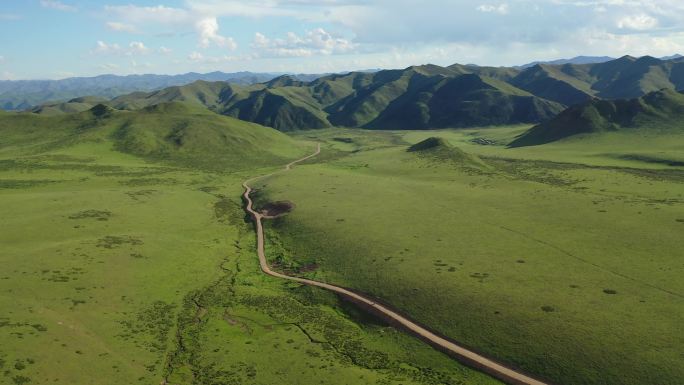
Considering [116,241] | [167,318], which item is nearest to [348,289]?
[167,318]

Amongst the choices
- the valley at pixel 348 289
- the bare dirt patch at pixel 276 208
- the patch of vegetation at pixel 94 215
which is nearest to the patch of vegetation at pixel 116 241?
the valley at pixel 348 289

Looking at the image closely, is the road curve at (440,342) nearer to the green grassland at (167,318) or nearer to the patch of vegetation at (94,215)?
the green grassland at (167,318)

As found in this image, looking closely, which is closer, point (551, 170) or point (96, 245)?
point (96, 245)

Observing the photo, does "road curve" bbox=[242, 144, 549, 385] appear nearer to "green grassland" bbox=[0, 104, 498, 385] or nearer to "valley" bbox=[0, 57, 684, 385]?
"valley" bbox=[0, 57, 684, 385]

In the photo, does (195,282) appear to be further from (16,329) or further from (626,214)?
(626,214)

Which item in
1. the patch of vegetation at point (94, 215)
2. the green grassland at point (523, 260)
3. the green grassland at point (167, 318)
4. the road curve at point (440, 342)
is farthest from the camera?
the patch of vegetation at point (94, 215)

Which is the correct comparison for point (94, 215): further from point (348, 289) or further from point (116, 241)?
point (348, 289)

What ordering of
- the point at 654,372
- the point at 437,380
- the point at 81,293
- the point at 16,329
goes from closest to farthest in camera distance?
the point at 654,372 → the point at 437,380 → the point at 16,329 → the point at 81,293

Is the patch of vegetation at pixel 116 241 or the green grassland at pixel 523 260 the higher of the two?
the green grassland at pixel 523 260

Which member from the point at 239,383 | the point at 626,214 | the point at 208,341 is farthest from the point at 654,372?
the point at 626,214
